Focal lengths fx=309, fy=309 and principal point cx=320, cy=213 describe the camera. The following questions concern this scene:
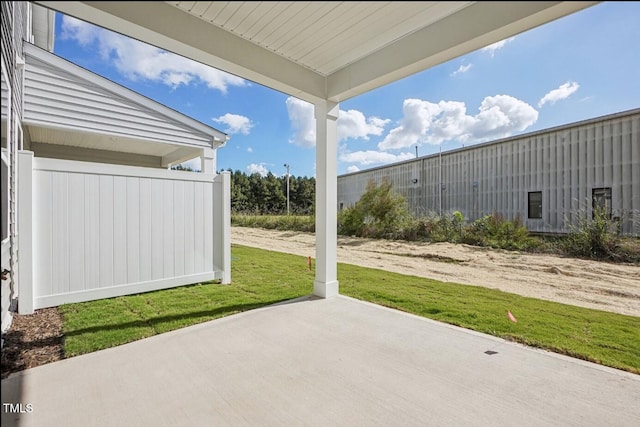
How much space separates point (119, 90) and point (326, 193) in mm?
3982

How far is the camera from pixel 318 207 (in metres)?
4.20

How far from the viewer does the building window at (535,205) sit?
11227mm

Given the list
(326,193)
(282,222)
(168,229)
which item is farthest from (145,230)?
(282,222)

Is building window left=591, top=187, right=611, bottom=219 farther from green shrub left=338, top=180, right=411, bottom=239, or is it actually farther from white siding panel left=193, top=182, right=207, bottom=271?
white siding panel left=193, top=182, right=207, bottom=271

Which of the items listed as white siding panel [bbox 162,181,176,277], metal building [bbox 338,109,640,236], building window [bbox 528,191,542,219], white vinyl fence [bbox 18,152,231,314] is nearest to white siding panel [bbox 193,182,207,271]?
white vinyl fence [bbox 18,152,231,314]

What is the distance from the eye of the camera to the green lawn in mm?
2797

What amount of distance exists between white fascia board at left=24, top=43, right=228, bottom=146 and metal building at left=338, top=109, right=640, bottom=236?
10427mm

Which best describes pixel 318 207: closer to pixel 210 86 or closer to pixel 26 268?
pixel 26 268

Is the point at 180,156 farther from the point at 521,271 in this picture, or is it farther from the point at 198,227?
the point at 521,271

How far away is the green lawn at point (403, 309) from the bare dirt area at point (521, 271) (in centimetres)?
68

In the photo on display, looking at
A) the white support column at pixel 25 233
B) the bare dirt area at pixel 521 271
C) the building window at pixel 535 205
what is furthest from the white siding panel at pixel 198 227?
the building window at pixel 535 205

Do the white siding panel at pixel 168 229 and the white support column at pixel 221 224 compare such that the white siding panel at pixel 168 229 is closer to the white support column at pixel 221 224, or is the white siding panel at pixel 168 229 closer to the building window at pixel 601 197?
the white support column at pixel 221 224

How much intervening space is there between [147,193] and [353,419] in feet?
13.4

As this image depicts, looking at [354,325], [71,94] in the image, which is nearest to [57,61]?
[71,94]
